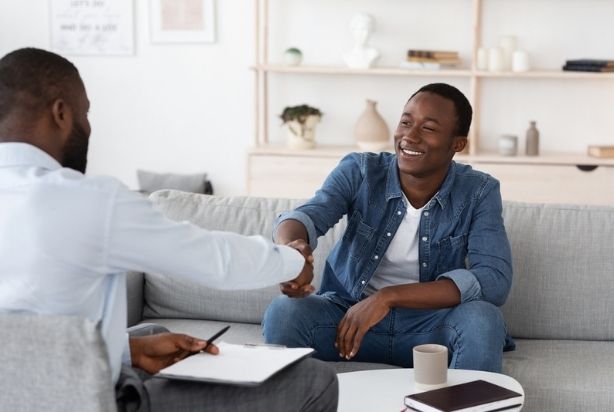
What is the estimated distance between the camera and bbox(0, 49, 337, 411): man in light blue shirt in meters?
1.55

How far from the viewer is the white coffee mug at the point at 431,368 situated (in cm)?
207

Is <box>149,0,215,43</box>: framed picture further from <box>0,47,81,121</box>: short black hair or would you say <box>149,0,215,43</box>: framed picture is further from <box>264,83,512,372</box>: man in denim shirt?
<box>0,47,81,121</box>: short black hair

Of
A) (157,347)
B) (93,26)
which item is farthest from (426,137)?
(93,26)

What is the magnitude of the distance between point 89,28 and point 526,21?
2377 mm

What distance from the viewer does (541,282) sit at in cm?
281

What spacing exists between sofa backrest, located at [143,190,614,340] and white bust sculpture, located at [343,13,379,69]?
2294 mm

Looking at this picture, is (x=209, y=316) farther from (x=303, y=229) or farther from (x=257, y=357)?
(x=257, y=357)

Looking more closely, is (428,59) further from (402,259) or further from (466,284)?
(466,284)

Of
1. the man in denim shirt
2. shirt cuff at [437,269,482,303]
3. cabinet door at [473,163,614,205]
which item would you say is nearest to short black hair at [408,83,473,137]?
the man in denim shirt

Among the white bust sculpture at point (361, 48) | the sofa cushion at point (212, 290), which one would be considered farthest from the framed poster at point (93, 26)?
the sofa cushion at point (212, 290)

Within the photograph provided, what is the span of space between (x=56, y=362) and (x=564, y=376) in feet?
4.81

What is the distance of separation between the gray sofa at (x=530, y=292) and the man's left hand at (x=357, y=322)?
12 centimetres

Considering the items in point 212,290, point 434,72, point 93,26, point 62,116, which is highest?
point 93,26

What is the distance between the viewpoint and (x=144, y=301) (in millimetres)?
3031
